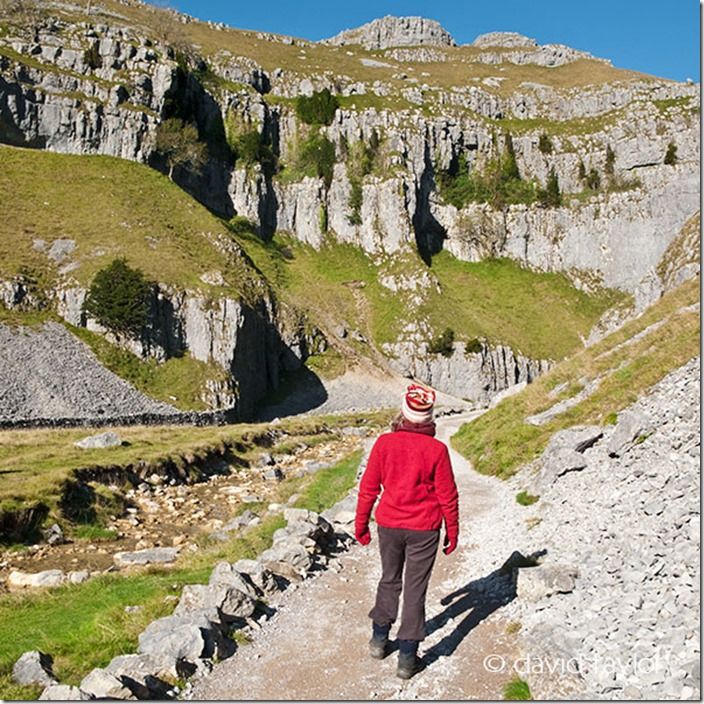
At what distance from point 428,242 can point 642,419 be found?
4319 inches

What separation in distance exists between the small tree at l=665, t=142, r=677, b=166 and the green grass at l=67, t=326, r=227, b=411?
104719 millimetres

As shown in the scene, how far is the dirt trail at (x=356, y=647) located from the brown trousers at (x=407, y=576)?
68 cm

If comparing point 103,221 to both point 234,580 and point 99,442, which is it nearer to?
point 99,442

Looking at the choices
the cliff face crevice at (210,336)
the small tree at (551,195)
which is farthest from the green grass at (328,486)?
the small tree at (551,195)

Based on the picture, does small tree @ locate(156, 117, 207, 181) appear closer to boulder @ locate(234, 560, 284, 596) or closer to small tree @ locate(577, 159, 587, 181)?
small tree @ locate(577, 159, 587, 181)

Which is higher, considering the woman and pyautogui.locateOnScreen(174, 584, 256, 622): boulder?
the woman

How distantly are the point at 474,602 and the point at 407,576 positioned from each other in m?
2.98

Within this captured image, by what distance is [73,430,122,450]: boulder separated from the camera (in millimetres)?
33759

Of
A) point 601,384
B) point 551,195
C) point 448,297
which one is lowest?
point 601,384

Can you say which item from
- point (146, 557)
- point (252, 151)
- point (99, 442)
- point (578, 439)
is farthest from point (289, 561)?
point (252, 151)

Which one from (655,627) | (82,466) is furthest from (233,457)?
(655,627)

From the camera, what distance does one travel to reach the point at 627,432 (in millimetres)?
14273

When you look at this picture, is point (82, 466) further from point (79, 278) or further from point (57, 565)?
point (79, 278)

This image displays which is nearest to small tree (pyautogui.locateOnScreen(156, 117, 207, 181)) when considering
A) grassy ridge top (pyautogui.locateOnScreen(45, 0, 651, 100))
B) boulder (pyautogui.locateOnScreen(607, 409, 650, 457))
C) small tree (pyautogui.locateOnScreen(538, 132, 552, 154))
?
grassy ridge top (pyautogui.locateOnScreen(45, 0, 651, 100))
